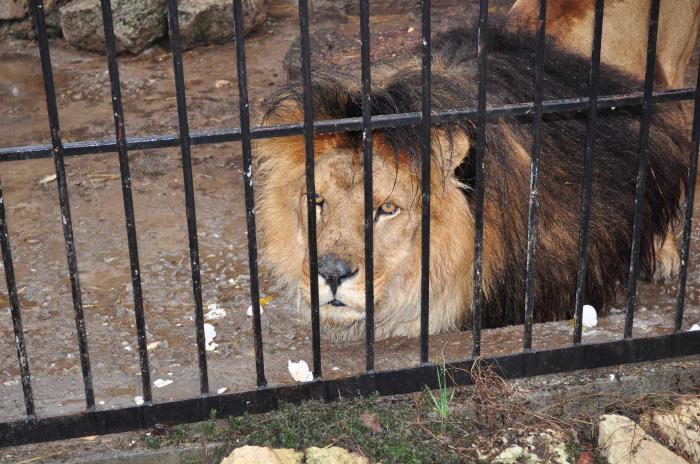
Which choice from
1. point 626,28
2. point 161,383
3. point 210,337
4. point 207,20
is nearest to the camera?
point 161,383

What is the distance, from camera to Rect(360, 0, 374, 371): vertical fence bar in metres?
2.56

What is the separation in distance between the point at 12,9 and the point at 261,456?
714 cm

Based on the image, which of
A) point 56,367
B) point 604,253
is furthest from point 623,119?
point 56,367

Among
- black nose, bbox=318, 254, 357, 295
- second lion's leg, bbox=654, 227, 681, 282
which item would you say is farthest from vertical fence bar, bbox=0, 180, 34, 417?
second lion's leg, bbox=654, 227, 681, 282

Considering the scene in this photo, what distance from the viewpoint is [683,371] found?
10.5ft

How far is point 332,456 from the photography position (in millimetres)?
2818

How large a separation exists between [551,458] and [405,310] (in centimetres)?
91

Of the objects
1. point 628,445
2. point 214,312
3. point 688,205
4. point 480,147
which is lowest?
point 214,312

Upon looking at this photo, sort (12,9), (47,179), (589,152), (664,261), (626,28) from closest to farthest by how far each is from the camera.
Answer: (589,152), (664,261), (626,28), (47,179), (12,9)

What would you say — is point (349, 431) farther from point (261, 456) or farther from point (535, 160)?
point (535, 160)

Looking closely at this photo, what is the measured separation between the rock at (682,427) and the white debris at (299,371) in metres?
1.09

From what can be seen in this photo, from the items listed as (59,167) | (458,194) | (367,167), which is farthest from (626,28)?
(59,167)

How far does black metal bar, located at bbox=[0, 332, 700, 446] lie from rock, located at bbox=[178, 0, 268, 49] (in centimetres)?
557

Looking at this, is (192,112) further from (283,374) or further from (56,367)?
(283,374)
